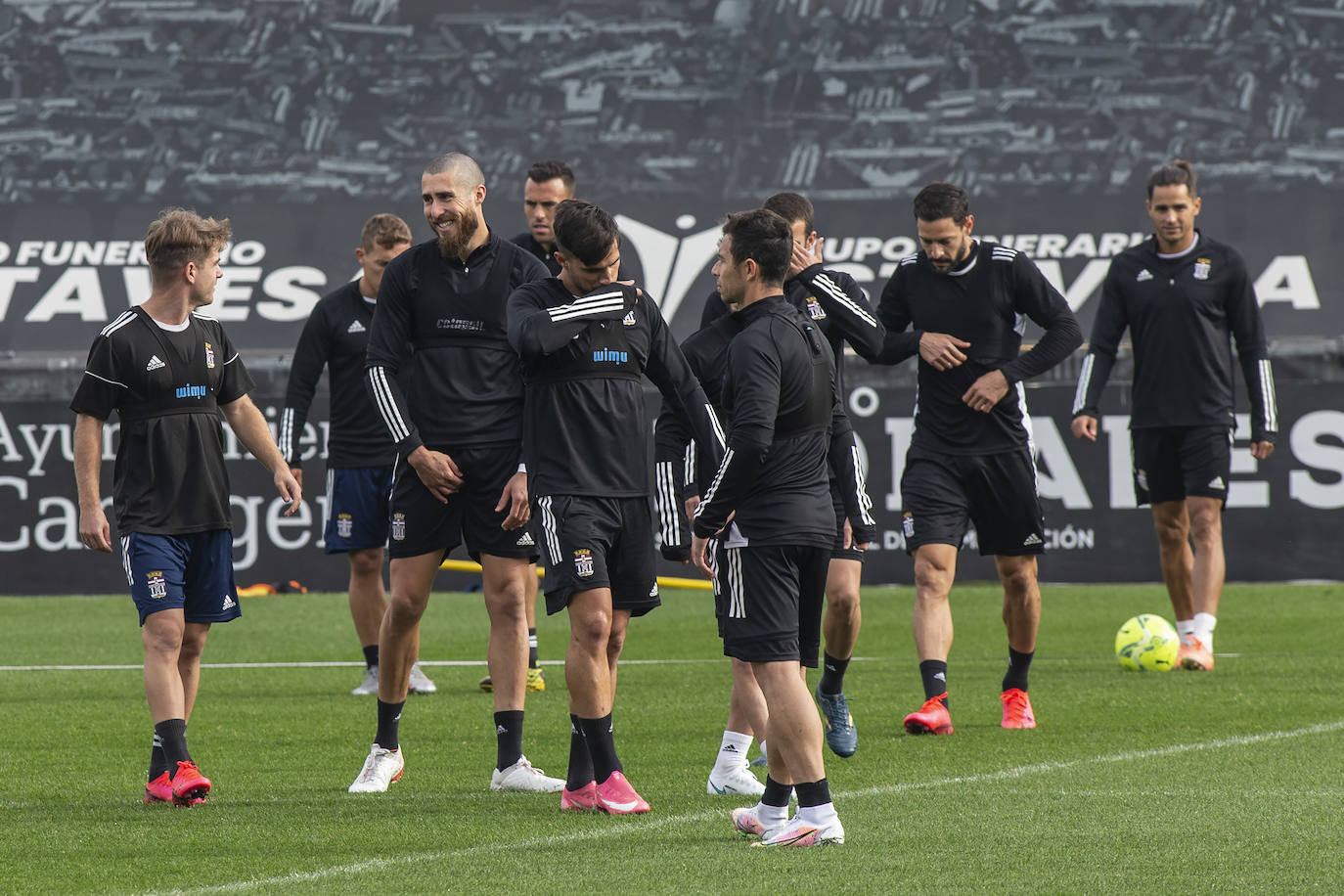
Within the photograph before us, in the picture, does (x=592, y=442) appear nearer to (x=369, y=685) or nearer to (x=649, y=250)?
(x=369, y=685)

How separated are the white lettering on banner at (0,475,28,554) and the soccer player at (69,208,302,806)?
28.7ft

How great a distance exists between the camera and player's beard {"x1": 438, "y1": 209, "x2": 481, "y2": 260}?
6.12 m

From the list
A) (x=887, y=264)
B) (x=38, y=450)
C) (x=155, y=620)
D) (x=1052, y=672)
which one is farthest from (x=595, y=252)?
(x=887, y=264)

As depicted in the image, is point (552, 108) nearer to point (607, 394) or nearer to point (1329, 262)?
point (1329, 262)

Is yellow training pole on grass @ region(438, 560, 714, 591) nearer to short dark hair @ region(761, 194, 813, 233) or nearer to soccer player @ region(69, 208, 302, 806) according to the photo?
short dark hair @ region(761, 194, 813, 233)

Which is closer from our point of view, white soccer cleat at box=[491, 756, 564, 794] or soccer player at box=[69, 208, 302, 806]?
soccer player at box=[69, 208, 302, 806]

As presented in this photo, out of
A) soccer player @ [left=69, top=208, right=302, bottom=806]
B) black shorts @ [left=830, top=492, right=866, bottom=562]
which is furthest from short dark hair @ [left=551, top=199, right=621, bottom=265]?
black shorts @ [left=830, top=492, right=866, bottom=562]

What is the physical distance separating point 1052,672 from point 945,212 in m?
3.01

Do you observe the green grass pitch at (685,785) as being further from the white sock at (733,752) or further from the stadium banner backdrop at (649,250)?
the stadium banner backdrop at (649,250)

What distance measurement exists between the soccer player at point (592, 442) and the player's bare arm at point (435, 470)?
36 centimetres

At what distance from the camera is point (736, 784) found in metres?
5.95

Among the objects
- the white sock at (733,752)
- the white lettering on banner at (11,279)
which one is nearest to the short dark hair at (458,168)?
the white sock at (733,752)

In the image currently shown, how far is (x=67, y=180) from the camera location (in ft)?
67.7

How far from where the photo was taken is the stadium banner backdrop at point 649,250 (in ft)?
60.4
